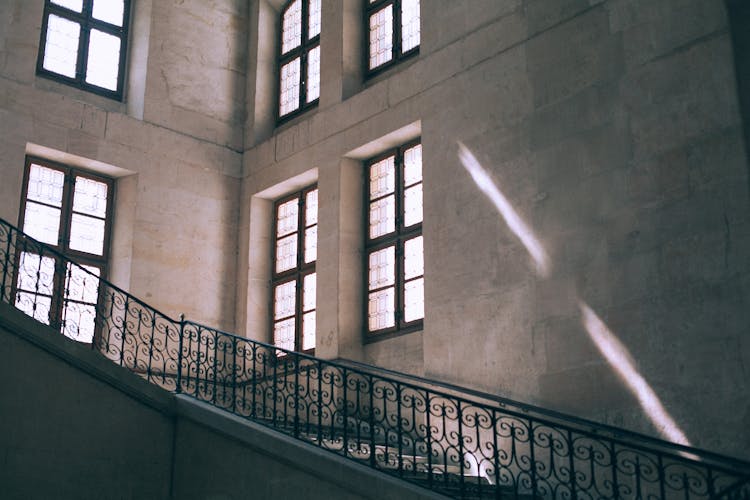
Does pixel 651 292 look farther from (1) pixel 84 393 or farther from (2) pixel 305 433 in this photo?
(1) pixel 84 393

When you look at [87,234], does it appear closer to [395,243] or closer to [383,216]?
[383,216]

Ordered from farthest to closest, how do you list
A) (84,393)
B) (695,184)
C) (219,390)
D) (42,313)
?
(219,390) → (42,313) → (84,393) → (695,184)

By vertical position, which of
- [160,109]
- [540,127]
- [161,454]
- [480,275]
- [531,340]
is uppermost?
[160,109]

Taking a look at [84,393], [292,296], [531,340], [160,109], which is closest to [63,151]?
[160,109]

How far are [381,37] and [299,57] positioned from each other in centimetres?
172

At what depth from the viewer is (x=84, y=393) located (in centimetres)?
941

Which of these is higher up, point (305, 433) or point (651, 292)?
point (651, 292)

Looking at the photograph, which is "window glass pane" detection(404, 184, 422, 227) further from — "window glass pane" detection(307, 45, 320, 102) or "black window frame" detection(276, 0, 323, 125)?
"window glass pane" detection(307, 45, 320, 102)

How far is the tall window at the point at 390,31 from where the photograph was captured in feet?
41.8

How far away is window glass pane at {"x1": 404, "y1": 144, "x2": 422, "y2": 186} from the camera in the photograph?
39.6 ft

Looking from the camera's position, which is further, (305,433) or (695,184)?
(305,433)

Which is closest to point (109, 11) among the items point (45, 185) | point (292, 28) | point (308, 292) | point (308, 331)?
point (292, 28)

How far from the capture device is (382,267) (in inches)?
482

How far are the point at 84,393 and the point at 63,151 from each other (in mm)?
4383
